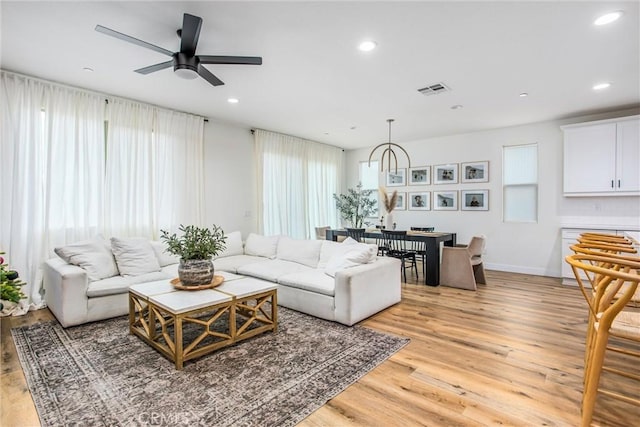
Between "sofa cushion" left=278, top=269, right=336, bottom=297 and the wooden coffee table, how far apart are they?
1.75ft

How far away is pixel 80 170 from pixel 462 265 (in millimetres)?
5239

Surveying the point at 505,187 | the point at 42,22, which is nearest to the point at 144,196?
the point at 42,22

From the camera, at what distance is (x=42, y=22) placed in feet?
8.25

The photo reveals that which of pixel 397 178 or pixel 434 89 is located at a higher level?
pixel 434 89

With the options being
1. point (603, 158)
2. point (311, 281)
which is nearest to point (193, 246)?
point (311, 281)

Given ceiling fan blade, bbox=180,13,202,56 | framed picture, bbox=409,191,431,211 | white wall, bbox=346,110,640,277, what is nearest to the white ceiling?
ceiling fan blade, bbox=180,13,202,56

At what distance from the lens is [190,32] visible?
2342 mm

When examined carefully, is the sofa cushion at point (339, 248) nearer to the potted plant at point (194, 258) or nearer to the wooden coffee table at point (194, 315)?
the wooden coffee table at point (194, 315)

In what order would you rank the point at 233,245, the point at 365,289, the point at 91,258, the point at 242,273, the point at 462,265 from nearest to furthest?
1. the point at 365,289
2. the point at 91,258
3. the point at 242,273
4. the point at 462,265
5. the point at 233,245

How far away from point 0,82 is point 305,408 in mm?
4453

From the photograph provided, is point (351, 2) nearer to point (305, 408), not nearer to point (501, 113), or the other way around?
point (305, 408)

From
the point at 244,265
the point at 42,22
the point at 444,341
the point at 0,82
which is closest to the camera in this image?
the point at 42,22

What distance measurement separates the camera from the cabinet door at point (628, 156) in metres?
4.50

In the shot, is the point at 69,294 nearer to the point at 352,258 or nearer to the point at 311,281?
the point at 311,281
